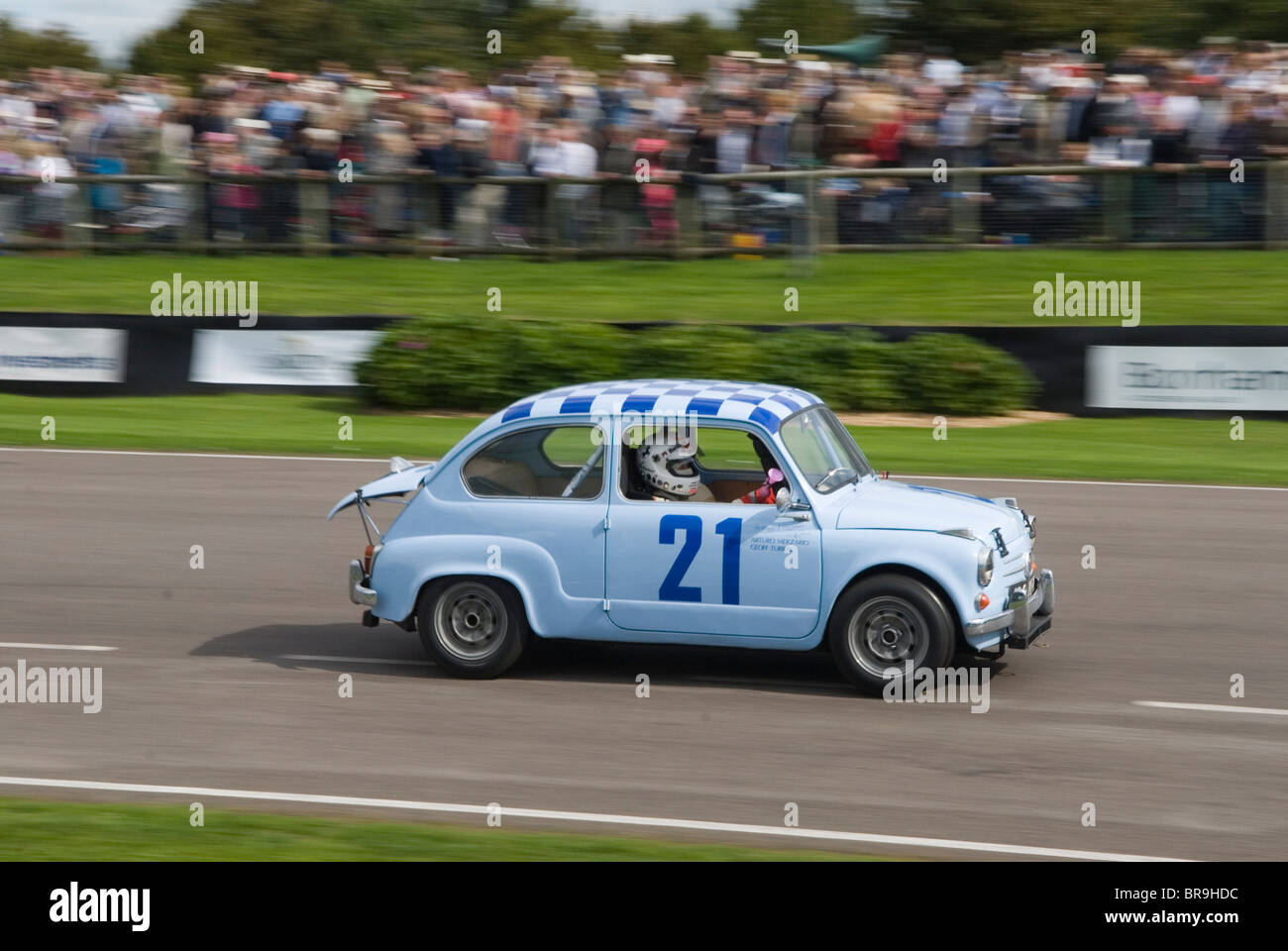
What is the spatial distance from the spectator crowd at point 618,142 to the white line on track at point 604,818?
15328 mm

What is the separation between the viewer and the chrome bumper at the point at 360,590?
848 centimetres

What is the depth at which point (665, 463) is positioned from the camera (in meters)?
8.24

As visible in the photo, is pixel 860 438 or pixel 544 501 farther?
pixel 860 438

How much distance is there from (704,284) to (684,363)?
4469 millimetres

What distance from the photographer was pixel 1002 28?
139 feet

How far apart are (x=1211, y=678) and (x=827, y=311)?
12.4 m

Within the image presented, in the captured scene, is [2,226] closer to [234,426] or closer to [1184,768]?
[234,426]

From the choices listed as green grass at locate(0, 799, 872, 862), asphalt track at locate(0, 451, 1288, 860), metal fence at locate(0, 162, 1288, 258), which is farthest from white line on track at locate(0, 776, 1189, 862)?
metal fence at locate(0, 162, 1288, 258)

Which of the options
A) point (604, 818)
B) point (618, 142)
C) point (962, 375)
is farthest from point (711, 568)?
point (618, 142)

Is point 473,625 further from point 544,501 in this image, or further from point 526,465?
point 526,465

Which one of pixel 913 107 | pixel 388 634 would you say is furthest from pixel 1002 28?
pixel 388 634

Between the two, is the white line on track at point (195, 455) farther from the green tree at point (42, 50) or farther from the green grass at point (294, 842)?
the green tree at point (42, 50)

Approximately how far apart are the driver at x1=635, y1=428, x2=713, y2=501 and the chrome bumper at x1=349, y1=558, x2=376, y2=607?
1.60 m

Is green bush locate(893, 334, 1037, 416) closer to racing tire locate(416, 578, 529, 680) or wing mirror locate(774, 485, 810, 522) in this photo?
wing mirror locate(774, 485, 810, 522)
